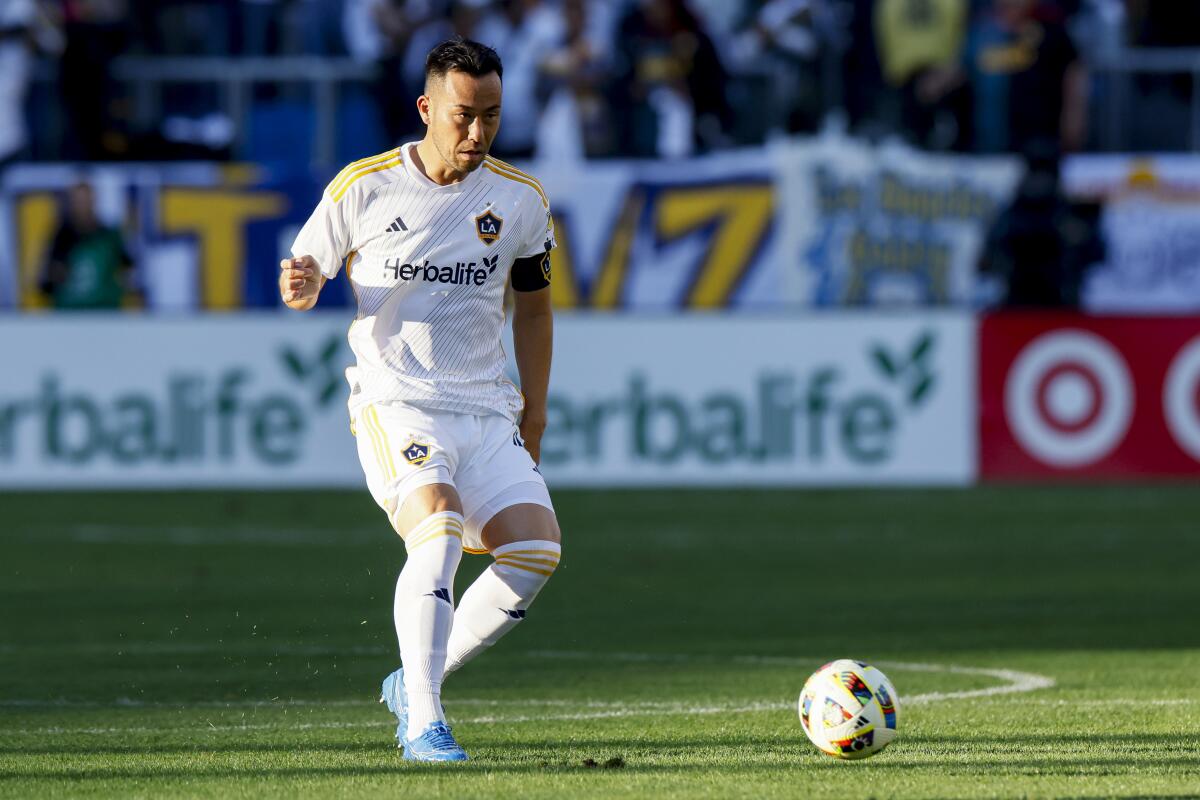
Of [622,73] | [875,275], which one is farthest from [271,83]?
[875,275]

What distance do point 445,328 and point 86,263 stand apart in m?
12.2

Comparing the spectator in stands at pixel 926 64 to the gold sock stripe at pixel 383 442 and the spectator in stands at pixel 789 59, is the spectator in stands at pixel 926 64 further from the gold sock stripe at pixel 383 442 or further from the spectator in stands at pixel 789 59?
the gold sock stripe at pixel 383 442

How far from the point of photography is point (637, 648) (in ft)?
32.0

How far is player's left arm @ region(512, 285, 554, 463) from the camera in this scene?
→ 705 cm

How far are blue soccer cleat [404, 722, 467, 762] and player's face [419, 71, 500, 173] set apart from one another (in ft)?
5.43

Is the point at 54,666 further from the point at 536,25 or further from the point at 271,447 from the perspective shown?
the point at 536,25

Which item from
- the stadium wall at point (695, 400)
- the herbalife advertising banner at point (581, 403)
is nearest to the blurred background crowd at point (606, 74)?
the stadium wall at point (695, 400)

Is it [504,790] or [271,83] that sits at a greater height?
[271,83]

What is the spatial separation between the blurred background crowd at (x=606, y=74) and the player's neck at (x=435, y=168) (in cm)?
1240

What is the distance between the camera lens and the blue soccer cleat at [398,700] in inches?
256

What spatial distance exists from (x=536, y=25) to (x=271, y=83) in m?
2.44

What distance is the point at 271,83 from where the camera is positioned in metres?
19.8

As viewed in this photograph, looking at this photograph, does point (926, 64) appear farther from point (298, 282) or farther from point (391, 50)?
point (298, 282)

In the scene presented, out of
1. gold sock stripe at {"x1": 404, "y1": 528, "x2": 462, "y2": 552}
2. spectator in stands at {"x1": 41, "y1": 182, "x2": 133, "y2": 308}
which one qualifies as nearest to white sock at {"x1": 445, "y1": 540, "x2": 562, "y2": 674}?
gold sock stripe at {"x1": 404, "y1": 528, "x2": 462, "y2": 552}
